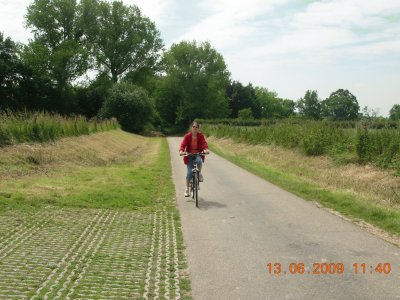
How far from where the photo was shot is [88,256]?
6.16 meters

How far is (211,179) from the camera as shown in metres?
15.6

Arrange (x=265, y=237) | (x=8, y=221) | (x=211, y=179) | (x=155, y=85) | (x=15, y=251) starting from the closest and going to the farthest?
(x=15, y=251)
(x=265, y=237)
(x=8, y=221)
(x=211, y=179)
(x=155, y=85)

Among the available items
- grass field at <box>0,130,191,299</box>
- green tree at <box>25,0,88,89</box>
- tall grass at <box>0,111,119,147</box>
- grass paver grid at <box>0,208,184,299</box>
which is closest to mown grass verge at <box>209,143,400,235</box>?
grass field at <box>0,130,191,299</box>

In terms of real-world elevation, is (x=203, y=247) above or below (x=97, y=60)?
below

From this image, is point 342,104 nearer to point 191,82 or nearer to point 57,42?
point 191,82

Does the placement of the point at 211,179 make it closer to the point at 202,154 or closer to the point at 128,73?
the point at 202,154

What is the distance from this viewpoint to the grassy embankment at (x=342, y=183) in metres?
9.27

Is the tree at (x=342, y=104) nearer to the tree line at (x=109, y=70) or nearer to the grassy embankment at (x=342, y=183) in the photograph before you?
the tree line at (x=109, y=70)

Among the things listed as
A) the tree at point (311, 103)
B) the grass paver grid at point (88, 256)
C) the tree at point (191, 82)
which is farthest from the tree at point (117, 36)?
the tree at point (311, 103)

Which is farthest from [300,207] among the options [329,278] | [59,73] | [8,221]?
[59,73]

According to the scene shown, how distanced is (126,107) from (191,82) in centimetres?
2816

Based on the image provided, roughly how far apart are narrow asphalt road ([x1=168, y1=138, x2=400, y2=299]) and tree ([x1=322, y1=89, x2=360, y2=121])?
106 metres

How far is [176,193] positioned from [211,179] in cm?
338
